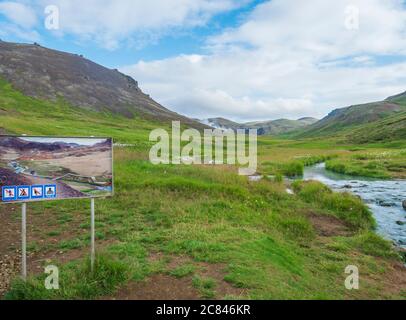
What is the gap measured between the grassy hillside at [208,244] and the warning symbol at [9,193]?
222cm

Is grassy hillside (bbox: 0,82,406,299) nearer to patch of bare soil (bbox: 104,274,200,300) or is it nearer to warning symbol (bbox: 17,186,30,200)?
patch of bare soil (bbox: 104,274,200,300)

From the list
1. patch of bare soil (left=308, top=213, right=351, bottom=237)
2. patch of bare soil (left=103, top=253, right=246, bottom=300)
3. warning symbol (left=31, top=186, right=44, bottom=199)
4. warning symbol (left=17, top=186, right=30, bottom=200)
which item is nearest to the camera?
patch of bare soil (left=103, top=253, right=246, bottom=300)

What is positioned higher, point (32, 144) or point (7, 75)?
point (7, 75)

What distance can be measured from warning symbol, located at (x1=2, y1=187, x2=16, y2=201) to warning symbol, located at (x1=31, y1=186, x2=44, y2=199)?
0.44 m

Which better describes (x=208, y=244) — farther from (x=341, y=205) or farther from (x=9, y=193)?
(x=341, y=205)

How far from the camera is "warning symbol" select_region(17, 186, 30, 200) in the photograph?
8719 millimetres

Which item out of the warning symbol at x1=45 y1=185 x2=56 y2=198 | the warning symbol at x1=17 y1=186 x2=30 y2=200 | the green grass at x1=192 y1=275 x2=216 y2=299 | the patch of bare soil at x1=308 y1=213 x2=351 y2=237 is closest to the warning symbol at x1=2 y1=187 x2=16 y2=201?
the warning symbol at x1=17 y1=186 x2=30 y2=200

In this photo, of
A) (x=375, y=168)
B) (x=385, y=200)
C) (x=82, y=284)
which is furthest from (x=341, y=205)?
(x=375, y=168)

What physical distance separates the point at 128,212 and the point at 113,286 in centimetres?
837

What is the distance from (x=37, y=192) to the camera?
9.01 meters

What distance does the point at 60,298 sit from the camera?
8.24 meters

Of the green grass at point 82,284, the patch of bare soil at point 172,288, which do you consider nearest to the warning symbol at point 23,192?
the green grass at point 82,284
